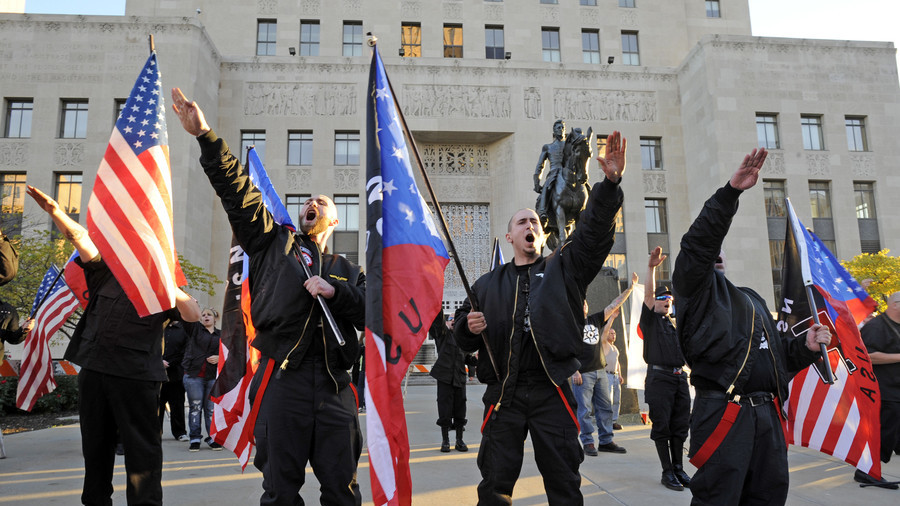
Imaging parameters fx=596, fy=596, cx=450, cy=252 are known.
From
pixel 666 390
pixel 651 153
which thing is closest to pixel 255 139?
pixel 651 153

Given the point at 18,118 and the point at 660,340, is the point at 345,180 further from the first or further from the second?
the point at 660,340

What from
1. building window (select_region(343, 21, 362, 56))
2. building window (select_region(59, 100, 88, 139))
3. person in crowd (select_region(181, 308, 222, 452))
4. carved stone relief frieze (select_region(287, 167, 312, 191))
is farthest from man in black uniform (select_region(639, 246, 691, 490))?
building window (select_region(343, 21, 362, 56))

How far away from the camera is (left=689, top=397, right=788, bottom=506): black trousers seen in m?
3.34

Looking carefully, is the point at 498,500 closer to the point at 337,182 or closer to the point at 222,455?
the point at 222,455

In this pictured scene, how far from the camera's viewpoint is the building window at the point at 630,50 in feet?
117

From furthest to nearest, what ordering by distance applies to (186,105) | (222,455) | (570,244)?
(222,455) → (570,244) → (186,105)

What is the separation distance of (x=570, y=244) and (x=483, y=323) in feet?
2.41

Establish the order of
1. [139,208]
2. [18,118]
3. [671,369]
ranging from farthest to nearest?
[18,118] < [671,369] < [139,208]

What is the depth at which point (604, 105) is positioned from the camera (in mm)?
32938

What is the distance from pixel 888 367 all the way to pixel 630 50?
32.3 metres

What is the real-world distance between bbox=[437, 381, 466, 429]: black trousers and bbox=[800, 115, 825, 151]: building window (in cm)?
3111

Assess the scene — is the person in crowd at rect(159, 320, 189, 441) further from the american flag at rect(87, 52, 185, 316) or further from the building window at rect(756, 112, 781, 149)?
the building window at rect(756, 112, 781, 149)

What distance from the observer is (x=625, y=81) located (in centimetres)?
3338

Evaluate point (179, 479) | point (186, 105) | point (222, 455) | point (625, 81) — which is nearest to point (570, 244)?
point (186, 105)
